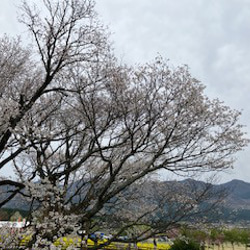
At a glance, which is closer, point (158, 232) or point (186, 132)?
point (158, 232)

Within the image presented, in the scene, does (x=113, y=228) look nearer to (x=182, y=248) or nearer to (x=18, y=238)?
(x=18, y=238)

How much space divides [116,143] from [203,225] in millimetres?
2959

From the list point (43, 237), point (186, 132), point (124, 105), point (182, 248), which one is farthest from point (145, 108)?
point (182, 248)

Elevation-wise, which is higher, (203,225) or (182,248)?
(203,225)

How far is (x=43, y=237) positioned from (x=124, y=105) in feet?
11.5

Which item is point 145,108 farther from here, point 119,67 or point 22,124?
point 22,124

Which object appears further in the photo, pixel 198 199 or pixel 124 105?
pixel 198 199

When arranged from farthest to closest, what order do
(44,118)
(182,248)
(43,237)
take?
(182,248) → (44,118) → (43,237)

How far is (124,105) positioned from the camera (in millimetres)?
7238

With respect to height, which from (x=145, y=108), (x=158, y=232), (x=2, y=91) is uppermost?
(x=2, y=91)

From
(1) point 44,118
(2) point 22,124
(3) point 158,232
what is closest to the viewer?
(3) point 158,232

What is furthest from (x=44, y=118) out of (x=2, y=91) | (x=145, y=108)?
(x=145, y=108)

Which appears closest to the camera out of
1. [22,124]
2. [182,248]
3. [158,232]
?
[158,232]

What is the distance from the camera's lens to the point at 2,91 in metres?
7.87
